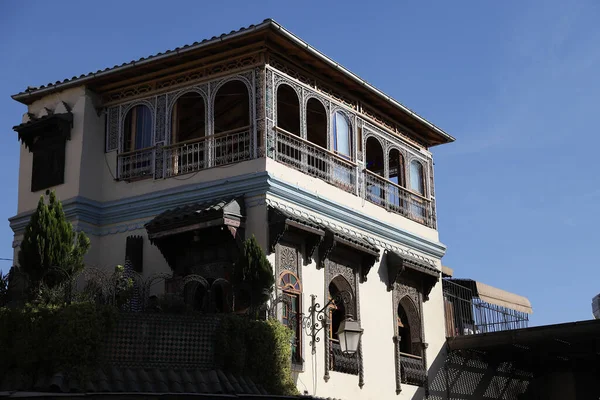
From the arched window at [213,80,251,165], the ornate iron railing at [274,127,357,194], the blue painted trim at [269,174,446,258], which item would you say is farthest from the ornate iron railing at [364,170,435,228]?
the arched window at [213,80,251,165]

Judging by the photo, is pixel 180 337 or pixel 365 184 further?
pixel 365 184

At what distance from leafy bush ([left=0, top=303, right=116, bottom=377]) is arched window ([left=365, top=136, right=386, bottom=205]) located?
7.87 metres

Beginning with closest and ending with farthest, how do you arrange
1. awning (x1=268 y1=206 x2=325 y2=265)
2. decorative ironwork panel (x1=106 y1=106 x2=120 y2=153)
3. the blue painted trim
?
1. awning (x1=268 y1=206 x2=325 y2=265)
2. the blue painted trim
3. decorative ironwork panel (x1=106 y1=106 x2=120 y2=153)

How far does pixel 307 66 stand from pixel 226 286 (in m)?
4.90

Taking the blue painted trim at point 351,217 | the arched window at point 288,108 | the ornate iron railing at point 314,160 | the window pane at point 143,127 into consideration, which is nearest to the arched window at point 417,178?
the blue painted trim at point 351,217

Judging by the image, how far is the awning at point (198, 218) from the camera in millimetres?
17328

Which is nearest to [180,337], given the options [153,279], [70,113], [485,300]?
[153,279]

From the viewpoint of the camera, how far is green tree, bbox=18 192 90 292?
1523 cm

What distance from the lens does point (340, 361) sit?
18828 mm

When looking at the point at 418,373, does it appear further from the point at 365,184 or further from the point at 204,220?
the point at 204,220

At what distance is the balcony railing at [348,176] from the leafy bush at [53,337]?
522 centimetres

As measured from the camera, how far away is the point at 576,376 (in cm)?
2417

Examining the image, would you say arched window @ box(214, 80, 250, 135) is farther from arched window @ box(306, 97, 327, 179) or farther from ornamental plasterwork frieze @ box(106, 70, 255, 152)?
ornamental plasterwork frieze @ box(106, 70, 255, 152)

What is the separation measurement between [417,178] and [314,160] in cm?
444
